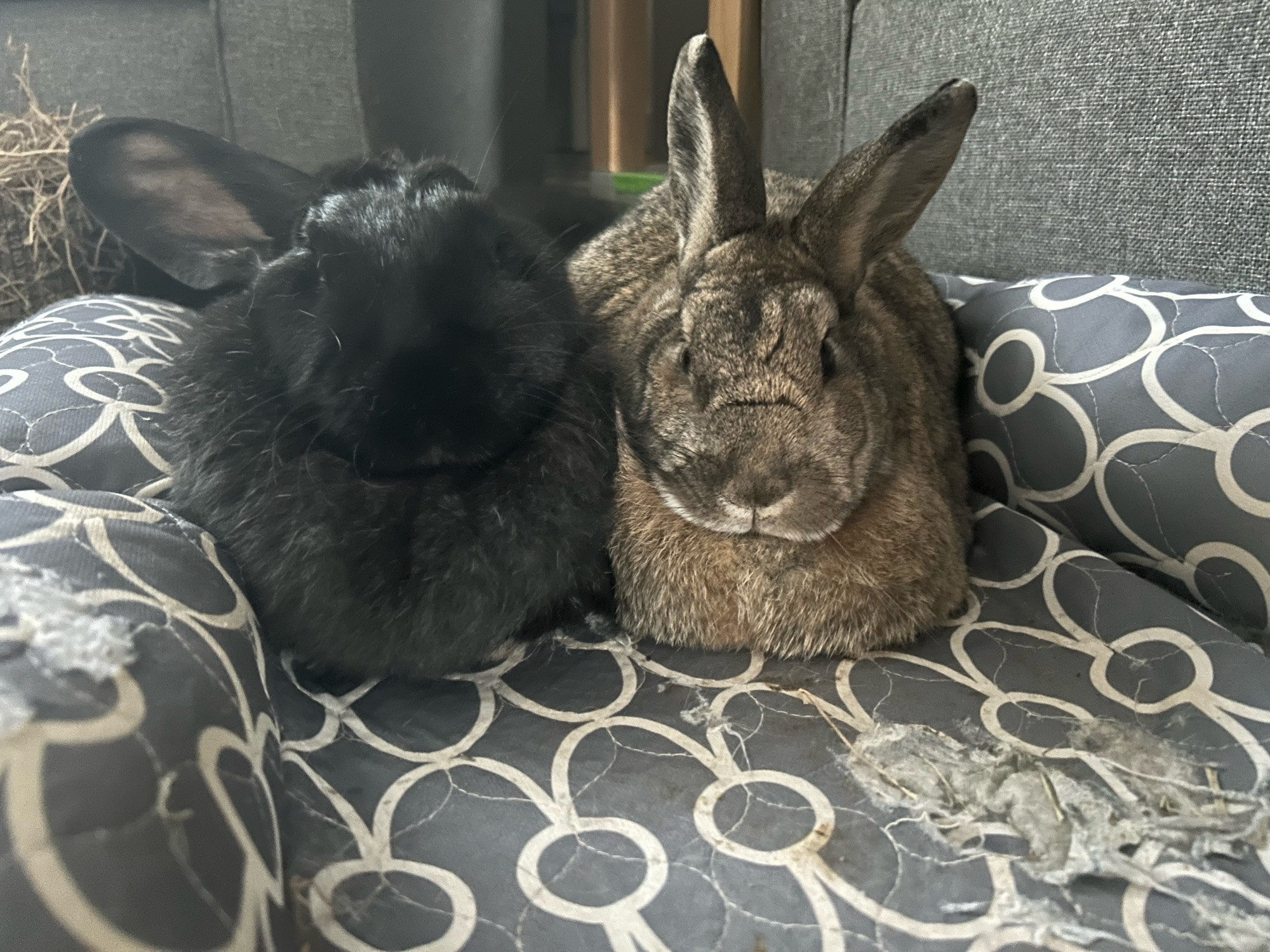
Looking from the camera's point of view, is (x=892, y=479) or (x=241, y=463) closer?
(x=241, y=463)

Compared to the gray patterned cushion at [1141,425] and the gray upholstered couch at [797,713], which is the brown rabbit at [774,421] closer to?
the gray upholstered couch at [797,713]

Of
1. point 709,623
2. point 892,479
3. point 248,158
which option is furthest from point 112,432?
point 892,479

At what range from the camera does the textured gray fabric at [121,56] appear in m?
1.51

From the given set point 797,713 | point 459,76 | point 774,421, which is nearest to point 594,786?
point 797,713

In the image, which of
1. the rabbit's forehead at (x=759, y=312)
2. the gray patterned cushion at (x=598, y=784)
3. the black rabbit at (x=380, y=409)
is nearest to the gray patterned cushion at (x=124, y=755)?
the gray patterned cushion at (x=598, y=784)

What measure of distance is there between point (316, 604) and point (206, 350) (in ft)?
0.96

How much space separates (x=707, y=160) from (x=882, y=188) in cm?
19

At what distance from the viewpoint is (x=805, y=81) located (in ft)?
6.03

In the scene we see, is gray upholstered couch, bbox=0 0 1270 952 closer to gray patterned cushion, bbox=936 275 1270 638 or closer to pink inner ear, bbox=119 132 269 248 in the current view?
gray patterned cushion, bbox=936 275 1270 638

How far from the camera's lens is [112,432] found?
0.97 meters

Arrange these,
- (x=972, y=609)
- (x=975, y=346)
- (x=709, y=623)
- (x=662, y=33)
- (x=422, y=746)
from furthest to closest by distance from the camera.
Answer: (x=662, y=33)
(x=975, y=346)
(x=972, y=609)
(x=709, y=623)
(x=422, y=746)

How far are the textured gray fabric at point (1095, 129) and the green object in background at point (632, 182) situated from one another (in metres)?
0.46

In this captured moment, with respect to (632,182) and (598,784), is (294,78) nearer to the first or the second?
(632,182)

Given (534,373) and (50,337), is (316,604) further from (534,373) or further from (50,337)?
(50,337)
